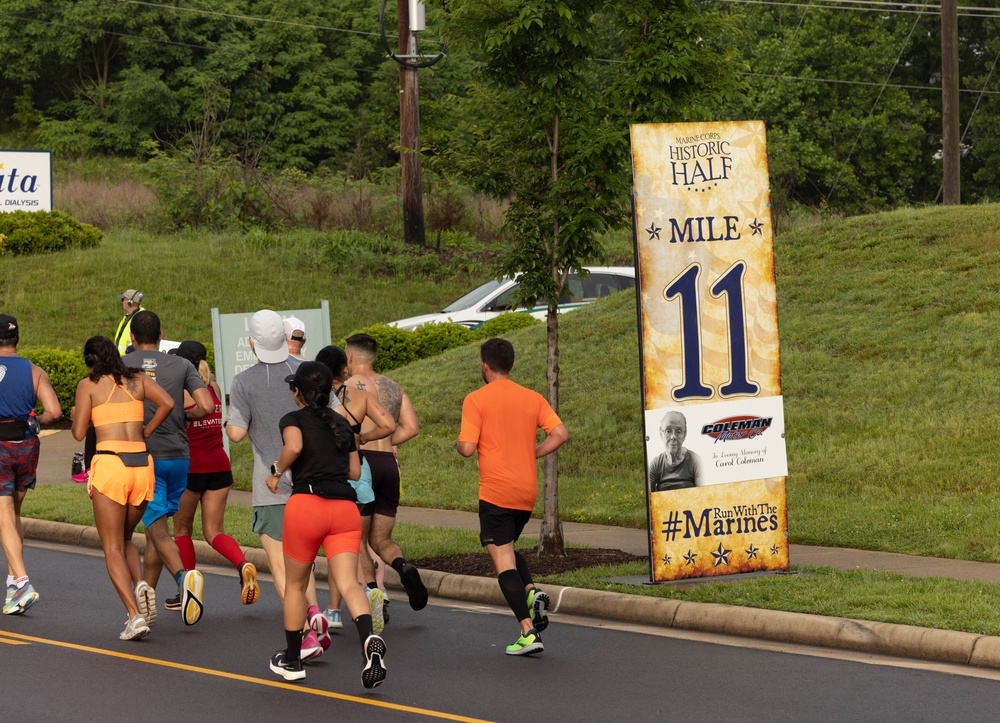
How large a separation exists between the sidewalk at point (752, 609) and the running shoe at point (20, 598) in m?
2.67

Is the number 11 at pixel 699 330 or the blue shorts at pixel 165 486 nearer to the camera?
the blue shorts at pixel 165 486

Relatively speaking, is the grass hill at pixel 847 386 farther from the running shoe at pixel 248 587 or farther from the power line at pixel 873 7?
the power line at pixel 873 7

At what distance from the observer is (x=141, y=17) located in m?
53.3

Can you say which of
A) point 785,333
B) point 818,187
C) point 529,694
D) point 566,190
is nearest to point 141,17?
point 818,187

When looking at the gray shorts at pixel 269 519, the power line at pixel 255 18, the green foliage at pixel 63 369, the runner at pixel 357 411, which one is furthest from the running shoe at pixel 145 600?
the power line at pixel 255 18

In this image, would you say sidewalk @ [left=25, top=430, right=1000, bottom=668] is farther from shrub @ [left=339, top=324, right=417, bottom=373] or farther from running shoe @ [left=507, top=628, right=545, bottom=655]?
shrub @ [left=339, top=324, right=417, bottom=373]

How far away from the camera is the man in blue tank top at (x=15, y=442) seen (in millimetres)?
9375

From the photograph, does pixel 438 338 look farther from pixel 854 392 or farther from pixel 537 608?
pixel 537 608

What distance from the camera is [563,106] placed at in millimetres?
11102

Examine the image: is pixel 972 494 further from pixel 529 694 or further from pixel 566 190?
pixel 529 694

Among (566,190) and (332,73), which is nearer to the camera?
A: (566,190)

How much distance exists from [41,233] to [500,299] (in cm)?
1157

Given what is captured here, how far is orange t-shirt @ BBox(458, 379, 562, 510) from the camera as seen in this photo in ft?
27.1

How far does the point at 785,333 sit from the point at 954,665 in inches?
414
